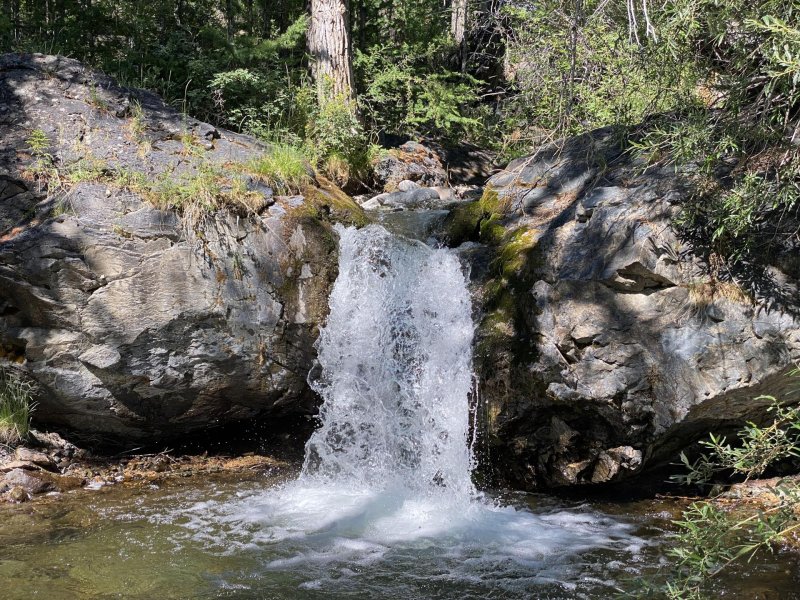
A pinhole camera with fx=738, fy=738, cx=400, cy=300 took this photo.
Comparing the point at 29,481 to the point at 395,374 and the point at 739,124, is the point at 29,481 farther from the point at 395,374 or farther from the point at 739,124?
the point at 739,124

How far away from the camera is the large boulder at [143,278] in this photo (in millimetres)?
6477

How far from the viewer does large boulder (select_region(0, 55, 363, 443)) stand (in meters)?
6.48

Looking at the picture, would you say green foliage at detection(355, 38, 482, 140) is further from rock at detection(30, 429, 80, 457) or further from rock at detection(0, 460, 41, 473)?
rock at detection(0, 460, 41, 473)

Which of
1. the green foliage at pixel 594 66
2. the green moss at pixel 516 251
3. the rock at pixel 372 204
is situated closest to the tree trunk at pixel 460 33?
the green foliage at pixel 594 66

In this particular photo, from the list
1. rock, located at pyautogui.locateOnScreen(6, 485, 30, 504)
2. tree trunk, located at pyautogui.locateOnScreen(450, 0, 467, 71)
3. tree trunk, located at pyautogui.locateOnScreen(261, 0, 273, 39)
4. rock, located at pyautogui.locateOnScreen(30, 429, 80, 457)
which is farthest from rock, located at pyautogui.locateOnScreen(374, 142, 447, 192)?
rock, located at pyautogui.locateOnScreen(6, 485, 30, 504)

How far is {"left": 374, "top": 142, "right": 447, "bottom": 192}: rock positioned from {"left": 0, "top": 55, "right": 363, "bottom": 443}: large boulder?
2.92m

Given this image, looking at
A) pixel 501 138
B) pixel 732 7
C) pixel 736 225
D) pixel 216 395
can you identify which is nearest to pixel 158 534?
pixel 216 395

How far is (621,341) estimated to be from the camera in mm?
5988

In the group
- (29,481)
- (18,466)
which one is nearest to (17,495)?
(29,481)

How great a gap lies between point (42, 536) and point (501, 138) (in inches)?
435

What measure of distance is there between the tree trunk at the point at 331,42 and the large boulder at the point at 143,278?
3.47 meters

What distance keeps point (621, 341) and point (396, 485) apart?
7.70ft

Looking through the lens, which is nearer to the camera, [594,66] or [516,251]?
[516,251]

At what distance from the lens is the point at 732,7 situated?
4.42 meters
